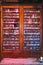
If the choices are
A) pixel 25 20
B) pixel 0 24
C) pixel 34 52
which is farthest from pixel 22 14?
pixel 34 52

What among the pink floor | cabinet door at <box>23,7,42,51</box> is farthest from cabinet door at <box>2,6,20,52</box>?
the pink floor

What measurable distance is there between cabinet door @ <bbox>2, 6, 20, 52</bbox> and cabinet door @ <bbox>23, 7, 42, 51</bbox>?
0.87 ft

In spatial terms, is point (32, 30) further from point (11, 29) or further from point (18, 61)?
point (18, 61)

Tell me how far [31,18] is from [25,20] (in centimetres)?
21

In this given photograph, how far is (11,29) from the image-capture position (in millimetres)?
7746

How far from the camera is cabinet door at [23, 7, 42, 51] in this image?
7.73 meters

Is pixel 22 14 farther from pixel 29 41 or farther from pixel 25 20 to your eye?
pixel 29 41

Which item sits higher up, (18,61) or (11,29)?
(11,29)

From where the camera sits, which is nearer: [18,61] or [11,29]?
[18,61]

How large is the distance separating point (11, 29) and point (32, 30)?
0.69m

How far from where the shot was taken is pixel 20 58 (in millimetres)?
7668

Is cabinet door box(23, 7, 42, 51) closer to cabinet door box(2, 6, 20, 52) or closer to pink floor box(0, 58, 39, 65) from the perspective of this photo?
cabinet door box(2, 6, 20, 52)

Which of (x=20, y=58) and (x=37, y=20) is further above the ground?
(x=37, y=20)

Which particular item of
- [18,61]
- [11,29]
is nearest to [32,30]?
[11,29]
